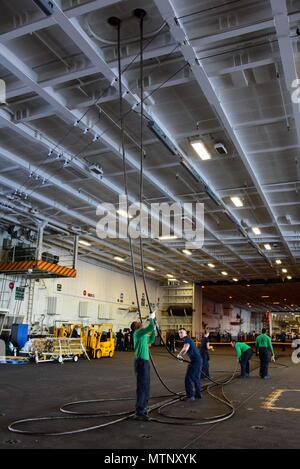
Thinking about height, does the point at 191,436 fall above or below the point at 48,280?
below

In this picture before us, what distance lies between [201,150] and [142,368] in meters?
6.14

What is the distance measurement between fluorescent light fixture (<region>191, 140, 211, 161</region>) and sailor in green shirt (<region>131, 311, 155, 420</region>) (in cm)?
531

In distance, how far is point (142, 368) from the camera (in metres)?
6.97

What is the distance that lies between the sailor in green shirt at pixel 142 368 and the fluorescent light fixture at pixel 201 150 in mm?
5310

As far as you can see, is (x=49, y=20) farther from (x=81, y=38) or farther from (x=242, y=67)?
(x=242, y=67)

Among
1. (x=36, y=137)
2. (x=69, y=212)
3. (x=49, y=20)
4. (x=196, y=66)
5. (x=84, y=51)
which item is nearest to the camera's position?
(x=49, y=20)

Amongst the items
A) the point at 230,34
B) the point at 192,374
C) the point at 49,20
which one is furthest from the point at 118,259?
the point at 230,34

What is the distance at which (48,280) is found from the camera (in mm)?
22500

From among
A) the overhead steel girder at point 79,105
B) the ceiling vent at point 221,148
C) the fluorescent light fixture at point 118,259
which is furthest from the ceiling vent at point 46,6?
the fluorescent light fixture at point 118,259

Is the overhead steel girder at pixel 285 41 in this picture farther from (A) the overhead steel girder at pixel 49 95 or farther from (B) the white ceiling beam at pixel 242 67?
(A) the overhead steel girder at pixel 49 95

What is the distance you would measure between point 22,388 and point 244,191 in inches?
364

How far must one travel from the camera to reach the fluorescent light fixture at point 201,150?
10.6 metres

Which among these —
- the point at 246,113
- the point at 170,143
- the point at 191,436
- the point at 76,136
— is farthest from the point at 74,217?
the point at 191,436
